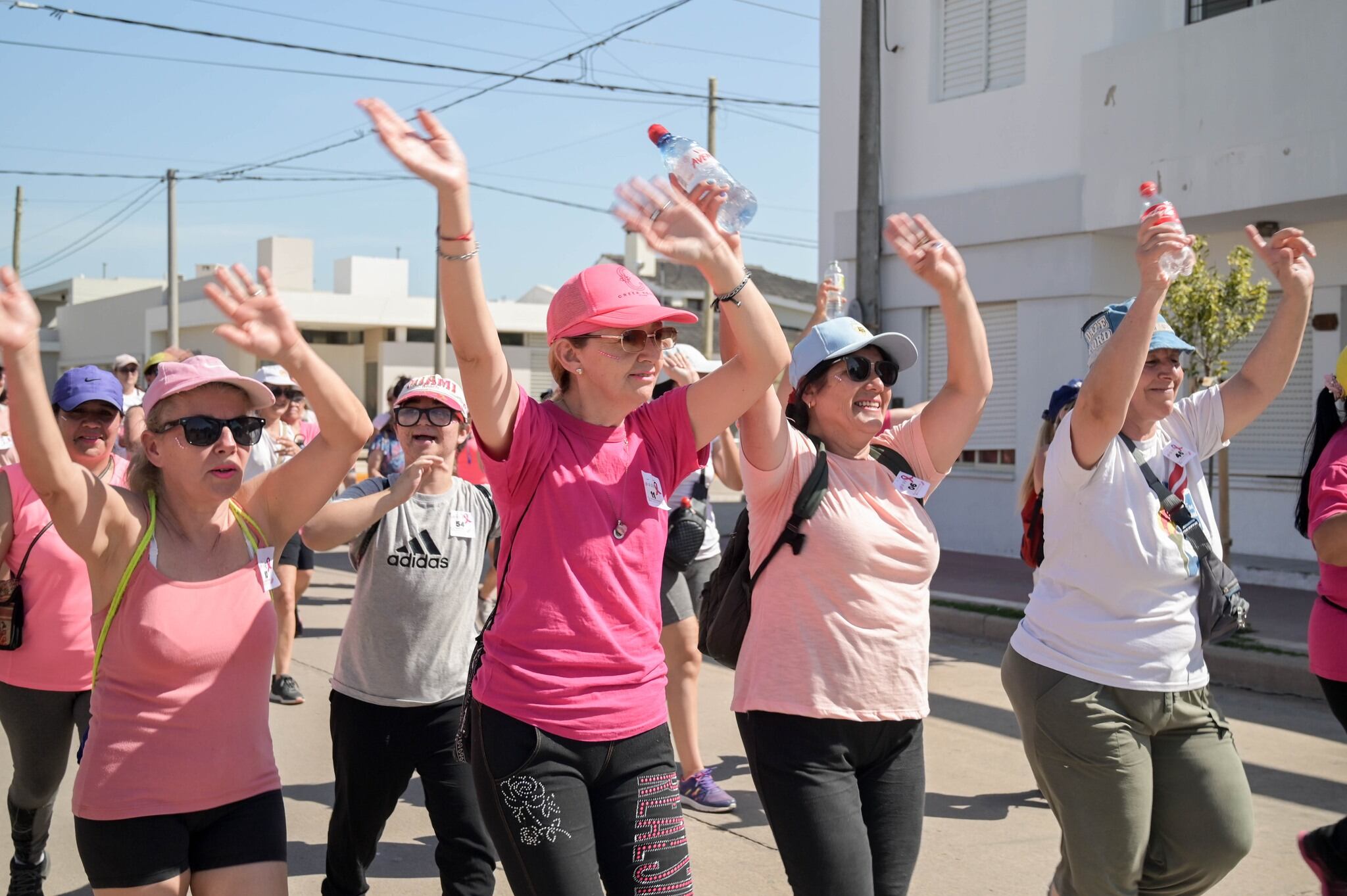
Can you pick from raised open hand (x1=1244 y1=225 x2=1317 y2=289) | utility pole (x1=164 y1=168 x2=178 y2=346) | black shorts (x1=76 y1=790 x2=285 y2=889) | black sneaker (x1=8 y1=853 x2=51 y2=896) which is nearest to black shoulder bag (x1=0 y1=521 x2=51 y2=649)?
black sneaker (x1=8 y1=853 x2=51 y2=896)

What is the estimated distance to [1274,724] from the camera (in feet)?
26.1

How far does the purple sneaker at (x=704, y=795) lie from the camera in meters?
6.08

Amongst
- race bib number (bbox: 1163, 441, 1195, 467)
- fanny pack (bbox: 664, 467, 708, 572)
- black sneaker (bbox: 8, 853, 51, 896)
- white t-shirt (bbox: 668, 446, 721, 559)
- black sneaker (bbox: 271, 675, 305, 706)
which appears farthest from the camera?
black sneaker (bbox: 271, 675, 305, 706)

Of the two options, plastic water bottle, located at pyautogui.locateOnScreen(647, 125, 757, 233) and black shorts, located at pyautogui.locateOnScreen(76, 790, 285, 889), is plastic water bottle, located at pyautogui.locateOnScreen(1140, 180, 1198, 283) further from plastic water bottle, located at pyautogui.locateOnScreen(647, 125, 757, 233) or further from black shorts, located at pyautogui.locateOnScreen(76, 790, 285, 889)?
black shorts, located at pyautogui.locateOnScreen(76, 790, 285, 889)

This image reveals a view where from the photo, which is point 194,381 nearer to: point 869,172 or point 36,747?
point 36,747

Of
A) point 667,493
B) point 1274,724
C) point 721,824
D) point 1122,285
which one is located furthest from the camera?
point 1122,285

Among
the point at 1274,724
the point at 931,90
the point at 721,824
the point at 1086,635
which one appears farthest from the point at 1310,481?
the point at 931,90

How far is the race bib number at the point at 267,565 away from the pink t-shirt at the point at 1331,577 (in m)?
3.22

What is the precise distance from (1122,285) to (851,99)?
467cm

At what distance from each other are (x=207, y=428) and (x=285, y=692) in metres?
5.33

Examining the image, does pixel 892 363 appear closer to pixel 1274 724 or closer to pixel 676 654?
pixel 676 654

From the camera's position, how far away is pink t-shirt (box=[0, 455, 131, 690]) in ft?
14.8

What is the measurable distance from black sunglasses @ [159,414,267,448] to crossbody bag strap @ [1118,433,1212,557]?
2.51 m

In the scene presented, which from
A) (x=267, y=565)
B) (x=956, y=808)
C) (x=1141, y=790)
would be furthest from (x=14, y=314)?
(x=956, y=808)
